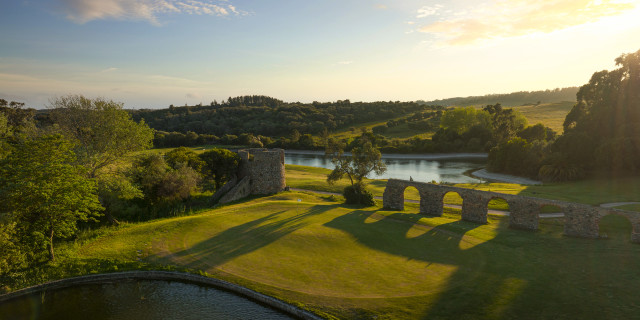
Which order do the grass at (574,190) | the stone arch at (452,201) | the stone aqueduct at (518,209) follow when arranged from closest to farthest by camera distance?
the stone aqueduct at (518,209) < the grass at (574,190) < the stone arch at (452,201)

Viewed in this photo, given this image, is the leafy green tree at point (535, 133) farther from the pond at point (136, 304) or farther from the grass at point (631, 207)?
the pond at point (136, 304)

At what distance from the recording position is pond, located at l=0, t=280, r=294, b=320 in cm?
1468

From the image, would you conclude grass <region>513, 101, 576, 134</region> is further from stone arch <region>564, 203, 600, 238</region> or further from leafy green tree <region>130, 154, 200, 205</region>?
leafy green tree <region>130, 154, 200, 205</region>

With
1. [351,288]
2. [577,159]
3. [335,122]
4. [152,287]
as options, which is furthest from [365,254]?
[335,122]

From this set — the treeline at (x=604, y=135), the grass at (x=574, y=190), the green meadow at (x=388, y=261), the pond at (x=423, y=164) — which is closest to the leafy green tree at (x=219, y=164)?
the grass at (x=574, y=190)

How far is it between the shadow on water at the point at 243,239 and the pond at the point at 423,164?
36.6 meters

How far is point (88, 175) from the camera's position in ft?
87.2

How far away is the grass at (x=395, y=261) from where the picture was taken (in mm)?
14422

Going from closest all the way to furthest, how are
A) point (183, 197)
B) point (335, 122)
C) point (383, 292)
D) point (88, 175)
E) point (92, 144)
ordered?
point (383, 292) → point (88, 175) → point (92, 144) → point (183, 197) → point (335, 122)

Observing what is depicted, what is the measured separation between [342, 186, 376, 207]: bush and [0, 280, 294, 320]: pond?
17911mm

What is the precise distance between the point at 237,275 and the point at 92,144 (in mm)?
20419

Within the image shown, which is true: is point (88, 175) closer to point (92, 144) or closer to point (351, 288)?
point (92, 144)

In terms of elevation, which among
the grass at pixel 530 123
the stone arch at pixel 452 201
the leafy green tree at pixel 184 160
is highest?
the grass at pixel 530 123

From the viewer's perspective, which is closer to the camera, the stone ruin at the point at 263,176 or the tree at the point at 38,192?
the tree at the point at 38,192
